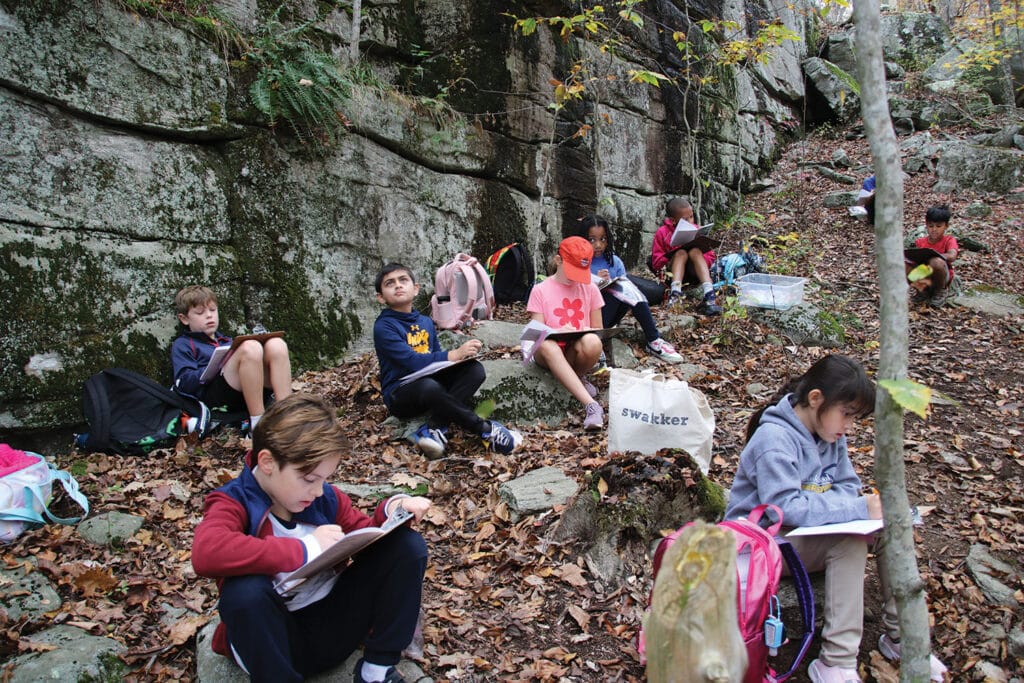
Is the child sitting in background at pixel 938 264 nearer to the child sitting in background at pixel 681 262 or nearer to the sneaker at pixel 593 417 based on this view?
the child sitting in background at pixel 681 262

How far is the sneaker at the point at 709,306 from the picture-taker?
290 inches

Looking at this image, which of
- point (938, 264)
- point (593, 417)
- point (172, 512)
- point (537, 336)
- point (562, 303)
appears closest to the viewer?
point (172, 512)

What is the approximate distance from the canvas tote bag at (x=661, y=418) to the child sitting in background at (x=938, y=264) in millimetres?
5255

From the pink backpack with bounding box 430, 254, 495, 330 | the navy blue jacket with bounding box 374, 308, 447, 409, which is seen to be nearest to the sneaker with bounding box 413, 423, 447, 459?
the navy blue jacket with bounding box 374, 308, 447, 409

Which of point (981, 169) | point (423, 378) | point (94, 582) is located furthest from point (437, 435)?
point (981, 169)

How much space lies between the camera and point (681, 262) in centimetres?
773

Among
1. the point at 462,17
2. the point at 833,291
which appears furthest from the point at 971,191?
the point at 462,17

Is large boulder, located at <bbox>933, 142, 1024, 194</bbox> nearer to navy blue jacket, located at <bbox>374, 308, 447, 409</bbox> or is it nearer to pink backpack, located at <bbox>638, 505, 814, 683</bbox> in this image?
navy blue jacket, located at <bbox>374, 308, 447, 409</bbox>

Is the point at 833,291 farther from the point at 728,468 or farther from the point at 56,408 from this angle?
the point at 56,408

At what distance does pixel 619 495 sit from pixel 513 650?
3.01 feet

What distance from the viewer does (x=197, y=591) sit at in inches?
123

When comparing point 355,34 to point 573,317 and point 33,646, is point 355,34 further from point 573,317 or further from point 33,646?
point 33,646

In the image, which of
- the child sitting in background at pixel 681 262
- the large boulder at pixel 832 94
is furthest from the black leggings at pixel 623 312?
the large boulder at pixel 832 94

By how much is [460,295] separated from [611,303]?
150cm
